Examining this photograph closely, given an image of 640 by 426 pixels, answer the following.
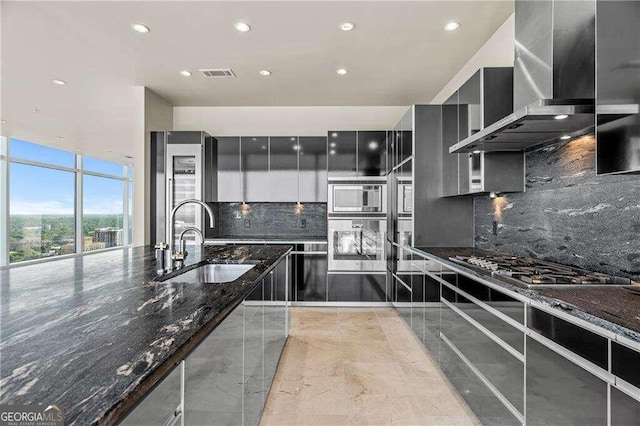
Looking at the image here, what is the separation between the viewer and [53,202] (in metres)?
7.01

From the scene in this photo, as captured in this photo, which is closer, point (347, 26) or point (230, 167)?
point (347, 26)

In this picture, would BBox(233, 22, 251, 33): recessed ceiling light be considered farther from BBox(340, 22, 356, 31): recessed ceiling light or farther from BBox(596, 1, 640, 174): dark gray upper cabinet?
BBox(596, 1, 640, 174): dark gray upper cabinet

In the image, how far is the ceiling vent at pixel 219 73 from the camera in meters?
3.68

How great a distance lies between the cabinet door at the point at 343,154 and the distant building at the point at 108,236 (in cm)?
711

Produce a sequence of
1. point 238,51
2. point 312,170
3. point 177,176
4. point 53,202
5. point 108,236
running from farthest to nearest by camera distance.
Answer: point 108,236 → point 53,202 → point 312,170 → point 177,176 → point 238,51

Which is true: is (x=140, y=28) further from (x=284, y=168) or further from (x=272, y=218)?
(x=272, y=218)

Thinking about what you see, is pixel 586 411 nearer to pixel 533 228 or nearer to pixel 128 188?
pixel 533 228

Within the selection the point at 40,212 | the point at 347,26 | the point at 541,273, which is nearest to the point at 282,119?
the point at 347,26

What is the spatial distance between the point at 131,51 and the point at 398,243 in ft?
11.5

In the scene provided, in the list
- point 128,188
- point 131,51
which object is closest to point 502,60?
point 131,51

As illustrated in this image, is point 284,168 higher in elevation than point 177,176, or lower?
higher

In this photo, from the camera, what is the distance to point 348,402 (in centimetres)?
221

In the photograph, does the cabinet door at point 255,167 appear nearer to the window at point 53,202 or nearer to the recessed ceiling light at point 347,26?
the recessed ceiling light at point 347,26

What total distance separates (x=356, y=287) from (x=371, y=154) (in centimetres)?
181
